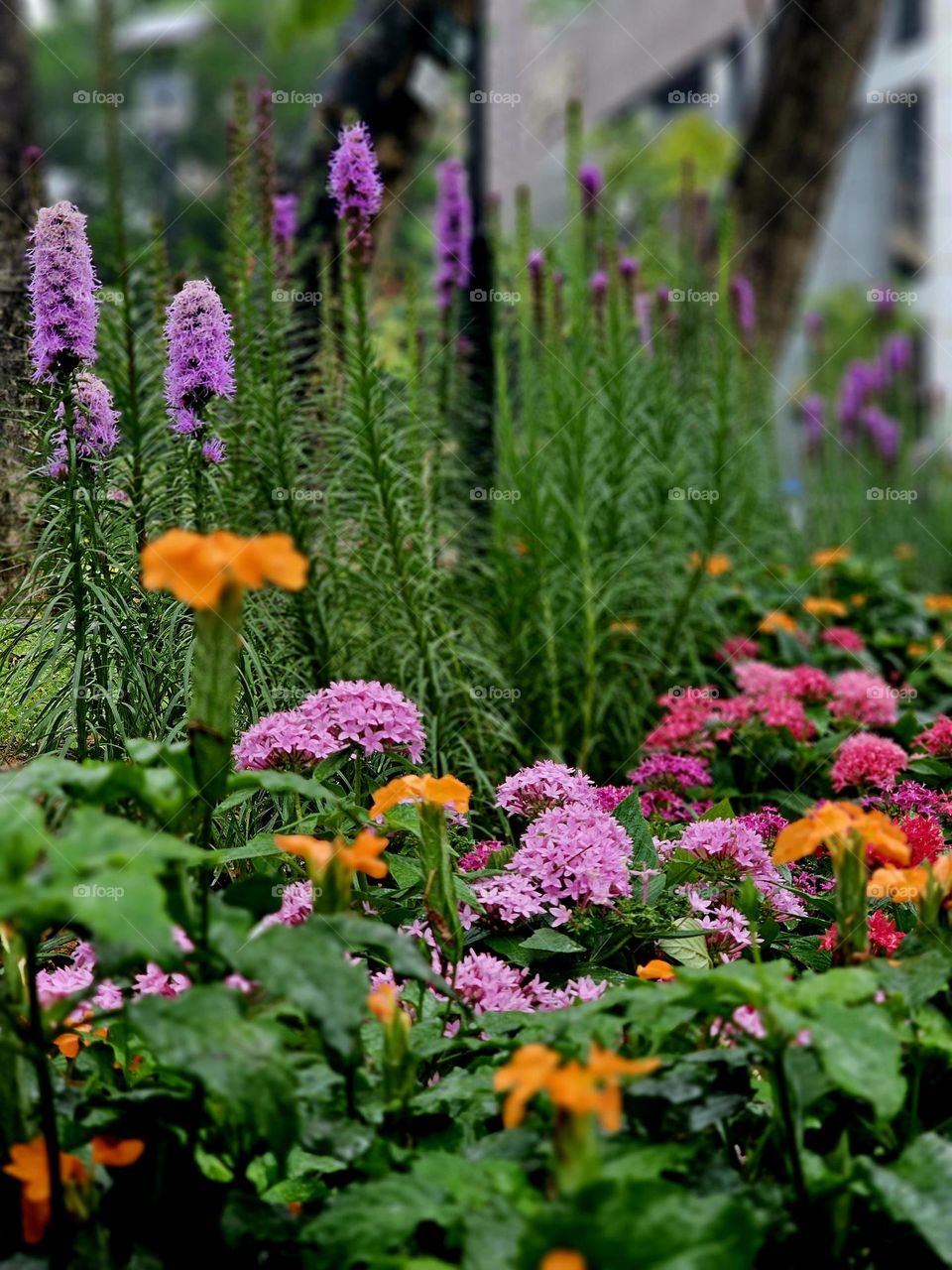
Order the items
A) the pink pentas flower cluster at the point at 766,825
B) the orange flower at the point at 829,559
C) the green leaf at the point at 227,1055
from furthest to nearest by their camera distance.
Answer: the orange flower at the point at 829,559
the pink pentas flower cluster at the point at 766,825
the green leaf at the point at 227,1055

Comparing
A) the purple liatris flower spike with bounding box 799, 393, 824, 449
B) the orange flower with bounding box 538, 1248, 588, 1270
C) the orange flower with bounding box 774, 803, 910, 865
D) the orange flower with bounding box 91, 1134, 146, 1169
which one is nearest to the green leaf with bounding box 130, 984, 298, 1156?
the orange flower with bounding box 91, 1134, 146, 1169

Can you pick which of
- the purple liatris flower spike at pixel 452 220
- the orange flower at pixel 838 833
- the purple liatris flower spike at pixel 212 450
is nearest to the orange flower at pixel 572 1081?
the orange flower at pixel 838 833

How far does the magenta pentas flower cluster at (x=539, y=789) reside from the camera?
86.9 inches

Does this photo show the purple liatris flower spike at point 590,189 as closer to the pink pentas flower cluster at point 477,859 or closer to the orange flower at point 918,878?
the pink pentas flower cluster at point 477,859

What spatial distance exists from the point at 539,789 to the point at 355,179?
129 centimetres

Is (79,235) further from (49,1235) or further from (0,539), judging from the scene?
(49,1235)

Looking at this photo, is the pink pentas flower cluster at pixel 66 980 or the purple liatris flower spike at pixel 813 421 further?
the purple liatris flower spike at pixel 813 421

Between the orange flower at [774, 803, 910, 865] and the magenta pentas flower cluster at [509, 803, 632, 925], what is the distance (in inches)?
18.3

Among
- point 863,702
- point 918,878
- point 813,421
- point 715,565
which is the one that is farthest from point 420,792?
point 813,421

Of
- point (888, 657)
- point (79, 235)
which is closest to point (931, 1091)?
point (79, 235)

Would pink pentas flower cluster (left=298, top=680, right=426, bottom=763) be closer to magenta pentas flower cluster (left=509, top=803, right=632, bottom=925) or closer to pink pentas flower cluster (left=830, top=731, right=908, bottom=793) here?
magenta pentas flower cluster (left=509, top=803, right=632, bottom=925)

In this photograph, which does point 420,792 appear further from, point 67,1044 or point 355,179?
point 355,179

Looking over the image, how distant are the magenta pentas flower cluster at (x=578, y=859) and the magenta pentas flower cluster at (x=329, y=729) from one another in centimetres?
32

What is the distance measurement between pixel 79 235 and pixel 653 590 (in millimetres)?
2179
